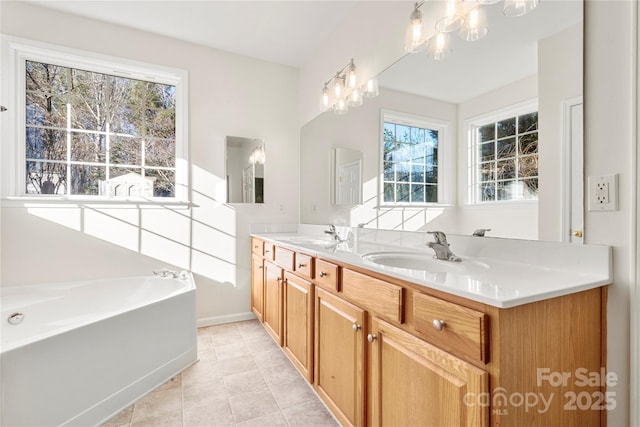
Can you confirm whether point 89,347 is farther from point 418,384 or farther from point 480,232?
point 480,232

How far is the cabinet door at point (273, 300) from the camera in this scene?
209 cm

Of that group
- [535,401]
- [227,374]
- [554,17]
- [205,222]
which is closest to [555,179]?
[554,17]

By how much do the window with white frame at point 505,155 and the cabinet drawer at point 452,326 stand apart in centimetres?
65

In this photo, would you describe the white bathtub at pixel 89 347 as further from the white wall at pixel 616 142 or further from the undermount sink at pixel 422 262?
the white wall at pixel 616 142

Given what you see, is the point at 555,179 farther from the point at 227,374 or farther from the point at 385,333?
the point at 227,374

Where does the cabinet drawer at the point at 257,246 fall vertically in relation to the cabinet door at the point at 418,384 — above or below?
above

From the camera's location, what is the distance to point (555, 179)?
1059mm

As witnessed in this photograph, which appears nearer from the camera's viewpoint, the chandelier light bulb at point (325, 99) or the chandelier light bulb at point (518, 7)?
the chandelier light bulb at point (518, 7)

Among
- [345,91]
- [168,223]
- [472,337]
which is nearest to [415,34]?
[345,91]

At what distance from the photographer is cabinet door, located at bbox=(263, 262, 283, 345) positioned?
2.09 m

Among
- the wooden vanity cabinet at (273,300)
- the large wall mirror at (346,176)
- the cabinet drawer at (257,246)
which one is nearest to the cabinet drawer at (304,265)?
the wooden vanity cabinet at (273,300)

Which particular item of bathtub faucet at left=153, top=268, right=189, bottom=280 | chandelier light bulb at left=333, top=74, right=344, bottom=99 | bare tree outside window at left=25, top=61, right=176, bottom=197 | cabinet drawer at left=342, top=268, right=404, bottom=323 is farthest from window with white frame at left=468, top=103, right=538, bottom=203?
bare tree outside window at left=25, top=61, right=176, bottom=197

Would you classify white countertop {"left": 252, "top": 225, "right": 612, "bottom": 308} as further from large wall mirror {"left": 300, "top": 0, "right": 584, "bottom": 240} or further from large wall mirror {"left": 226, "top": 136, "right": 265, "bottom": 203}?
large wall mirror {"left": 226, "top": 136, "right": 265, "bottom": 203}

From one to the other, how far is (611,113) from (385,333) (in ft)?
A: 3.47
